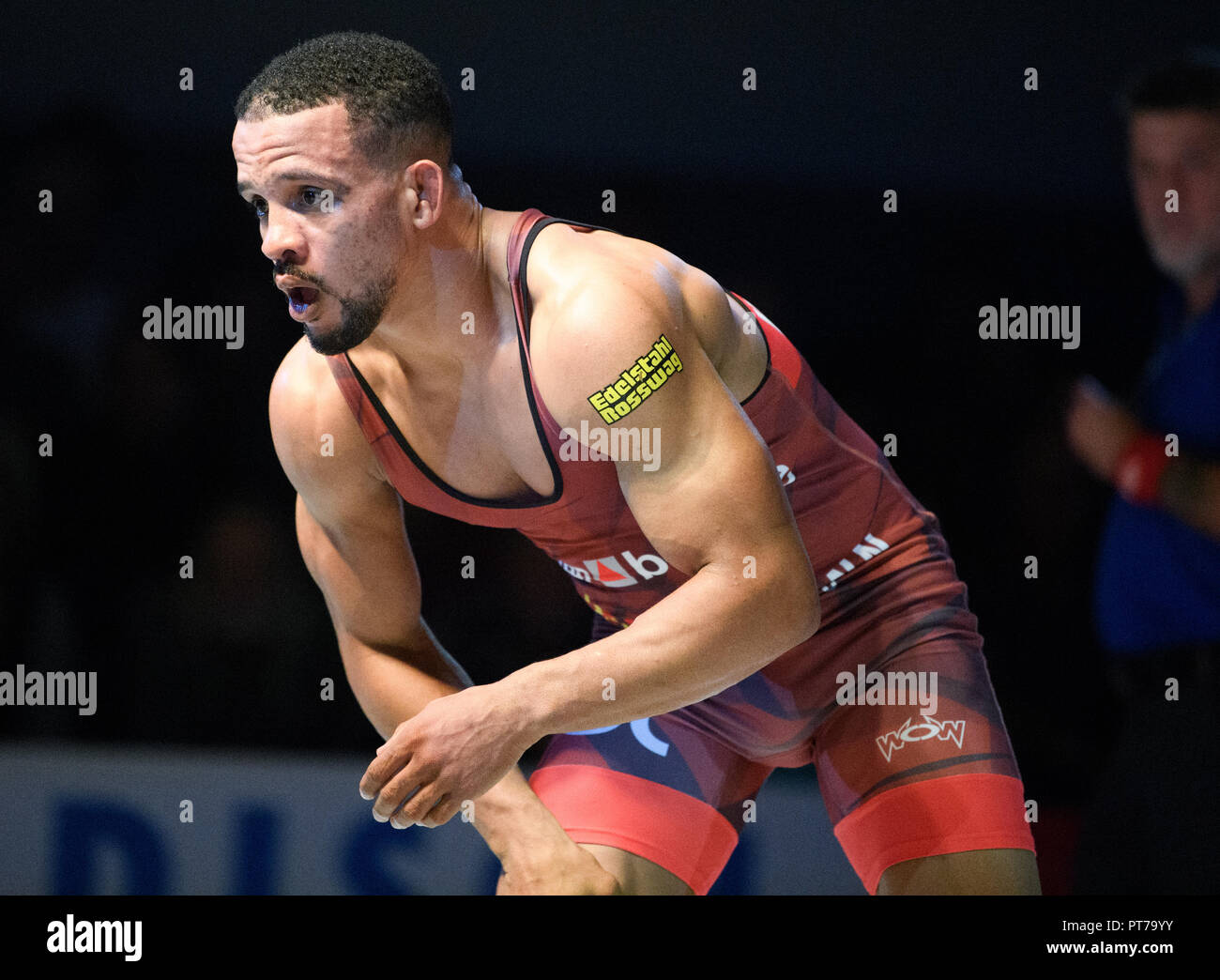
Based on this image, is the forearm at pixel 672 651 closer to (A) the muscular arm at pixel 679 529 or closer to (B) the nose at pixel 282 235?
(A) the muscular arm at pixel 679 529

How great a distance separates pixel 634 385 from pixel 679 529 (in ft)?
0.59

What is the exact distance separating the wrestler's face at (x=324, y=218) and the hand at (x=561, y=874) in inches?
29.3

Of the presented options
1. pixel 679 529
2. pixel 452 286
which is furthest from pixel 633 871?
pixel 452 286

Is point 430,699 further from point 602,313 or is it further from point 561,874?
point 602,313

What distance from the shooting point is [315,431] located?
1.91 metres

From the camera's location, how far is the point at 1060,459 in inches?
102

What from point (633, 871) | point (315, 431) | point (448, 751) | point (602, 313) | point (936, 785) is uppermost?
point (602, 313)

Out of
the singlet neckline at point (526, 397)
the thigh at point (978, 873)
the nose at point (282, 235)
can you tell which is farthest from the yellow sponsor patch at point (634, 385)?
the thigh at point (978, 873)

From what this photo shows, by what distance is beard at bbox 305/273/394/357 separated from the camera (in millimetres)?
1796

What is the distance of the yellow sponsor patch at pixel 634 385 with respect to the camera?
1.61 metres

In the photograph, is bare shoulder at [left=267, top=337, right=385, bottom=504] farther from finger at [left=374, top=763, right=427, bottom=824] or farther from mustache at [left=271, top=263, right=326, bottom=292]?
finger at [left=374, top=763, right=427, bottom=824]
